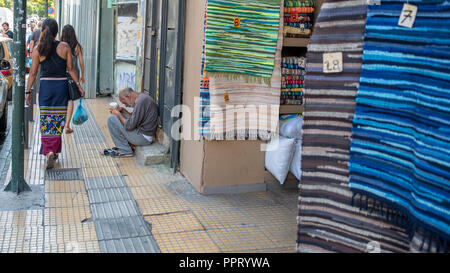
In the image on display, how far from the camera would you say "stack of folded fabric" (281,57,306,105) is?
6.19 m

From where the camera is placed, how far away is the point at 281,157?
5883mm

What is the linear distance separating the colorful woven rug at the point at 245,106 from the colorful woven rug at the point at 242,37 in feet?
0.27

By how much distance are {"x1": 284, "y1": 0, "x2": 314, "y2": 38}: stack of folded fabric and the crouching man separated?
239 centimetres

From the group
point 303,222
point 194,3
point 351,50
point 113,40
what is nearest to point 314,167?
point 303,222

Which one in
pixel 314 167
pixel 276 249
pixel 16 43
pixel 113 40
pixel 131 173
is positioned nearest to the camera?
pixel 314 167

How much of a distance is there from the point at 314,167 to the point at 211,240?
67.1 inches

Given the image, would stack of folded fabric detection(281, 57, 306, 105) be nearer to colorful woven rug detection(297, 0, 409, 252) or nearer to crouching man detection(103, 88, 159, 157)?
crouching man detection(103, 88, 159, 157)

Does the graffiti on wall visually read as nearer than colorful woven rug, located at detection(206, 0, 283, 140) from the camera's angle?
No

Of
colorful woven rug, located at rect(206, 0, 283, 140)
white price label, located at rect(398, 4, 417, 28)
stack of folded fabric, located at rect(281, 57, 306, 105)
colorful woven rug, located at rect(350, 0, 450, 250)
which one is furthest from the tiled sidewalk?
white price label, located at rect(398, 4, 417, 28)

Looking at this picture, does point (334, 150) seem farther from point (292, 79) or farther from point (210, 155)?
point (292, 79)

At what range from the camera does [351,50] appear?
315cm

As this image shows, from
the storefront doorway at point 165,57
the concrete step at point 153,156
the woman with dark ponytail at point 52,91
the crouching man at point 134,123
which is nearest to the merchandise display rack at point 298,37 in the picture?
the storefront doorway at point 165,57

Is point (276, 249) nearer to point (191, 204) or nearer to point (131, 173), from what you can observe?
point (191, 204)

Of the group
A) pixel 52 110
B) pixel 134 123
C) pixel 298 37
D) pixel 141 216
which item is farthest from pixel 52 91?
pixel 298 37
